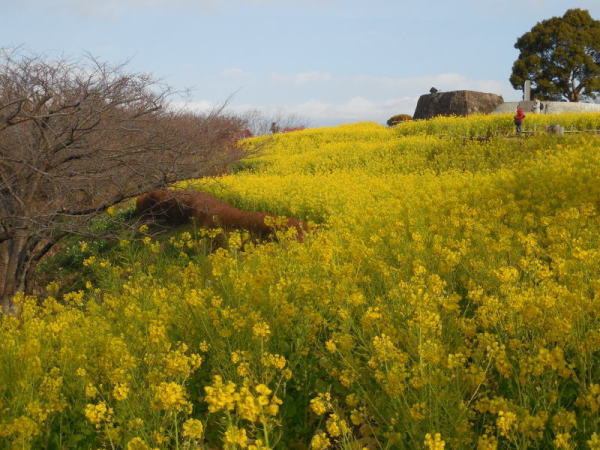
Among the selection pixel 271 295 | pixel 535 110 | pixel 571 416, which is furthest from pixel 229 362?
pixel 535 110

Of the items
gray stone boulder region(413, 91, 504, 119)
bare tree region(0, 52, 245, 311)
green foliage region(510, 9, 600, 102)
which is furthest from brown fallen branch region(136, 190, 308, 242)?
green foliage region(510, 9, 600, 102)

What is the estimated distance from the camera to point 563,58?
3716 cm

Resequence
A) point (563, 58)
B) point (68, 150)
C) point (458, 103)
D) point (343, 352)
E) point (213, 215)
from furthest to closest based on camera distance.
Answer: point (563, 58), point (458, 103), point (213, 215), point (68, 150), point (343, 352)

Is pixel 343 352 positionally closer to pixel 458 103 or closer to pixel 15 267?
pixel 15 267

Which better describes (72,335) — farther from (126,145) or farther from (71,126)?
(126,145)

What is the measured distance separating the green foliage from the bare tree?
108 ft

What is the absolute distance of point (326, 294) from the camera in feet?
12.6

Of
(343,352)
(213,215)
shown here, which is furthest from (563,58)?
(343,352)

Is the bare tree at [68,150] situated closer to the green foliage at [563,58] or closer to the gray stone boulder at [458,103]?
the gray stone boulder at [458,103]

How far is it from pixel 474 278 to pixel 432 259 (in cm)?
68

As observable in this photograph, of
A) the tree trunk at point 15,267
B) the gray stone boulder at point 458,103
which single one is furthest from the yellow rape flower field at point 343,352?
the gray stone boulder at point 458,103

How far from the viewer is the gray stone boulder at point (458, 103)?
2450 cm

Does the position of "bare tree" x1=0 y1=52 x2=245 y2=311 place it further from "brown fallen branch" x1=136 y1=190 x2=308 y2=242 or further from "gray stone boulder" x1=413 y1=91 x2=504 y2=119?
"gray stone boulder" x1=413 y1=91 x2=504 y2=119

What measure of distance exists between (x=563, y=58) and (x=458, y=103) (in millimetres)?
16867
